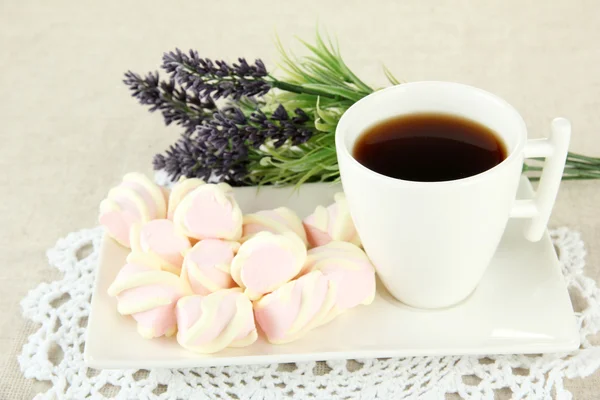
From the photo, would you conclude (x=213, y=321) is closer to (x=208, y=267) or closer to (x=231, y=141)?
(x=208, y=267)

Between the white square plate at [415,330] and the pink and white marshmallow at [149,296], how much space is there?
0.02 metres

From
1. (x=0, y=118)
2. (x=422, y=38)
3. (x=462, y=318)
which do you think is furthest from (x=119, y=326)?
(x=422, y=38)

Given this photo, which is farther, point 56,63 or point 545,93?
point 56,63

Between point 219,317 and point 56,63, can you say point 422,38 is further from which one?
point 219,317

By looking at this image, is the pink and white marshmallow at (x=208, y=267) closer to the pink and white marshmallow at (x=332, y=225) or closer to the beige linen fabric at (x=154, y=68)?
the pink and white marshmallow at (x=332, y=225)

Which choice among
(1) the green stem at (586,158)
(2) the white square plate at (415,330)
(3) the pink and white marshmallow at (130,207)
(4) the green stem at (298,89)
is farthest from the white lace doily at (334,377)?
(4) the green stem at (298,89)

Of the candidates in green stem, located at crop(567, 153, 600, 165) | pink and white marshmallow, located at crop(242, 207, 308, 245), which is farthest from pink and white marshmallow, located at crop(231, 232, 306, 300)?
green stem, located at crop(567, 153, 600, 165)

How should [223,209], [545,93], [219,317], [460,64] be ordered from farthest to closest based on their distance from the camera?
[460,64] < [545,93] < [223,209] < [219,317]

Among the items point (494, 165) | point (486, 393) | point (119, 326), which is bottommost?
point (486, 393)

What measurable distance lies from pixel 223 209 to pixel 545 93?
855mm

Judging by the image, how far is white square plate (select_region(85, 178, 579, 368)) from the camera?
3.03ft

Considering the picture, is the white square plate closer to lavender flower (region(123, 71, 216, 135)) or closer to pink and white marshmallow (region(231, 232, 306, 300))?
pink and white marshmallow (region(231, 232, 306, 300))

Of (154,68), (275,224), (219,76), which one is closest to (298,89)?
(219,76)

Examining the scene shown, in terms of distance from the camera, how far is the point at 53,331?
1073mm
